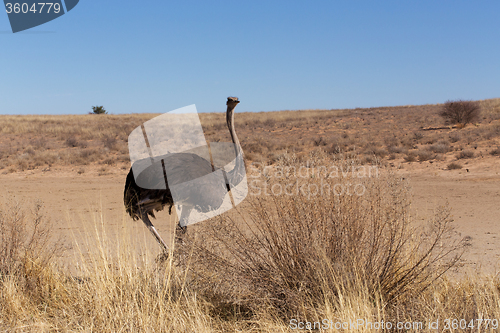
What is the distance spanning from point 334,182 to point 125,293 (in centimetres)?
188

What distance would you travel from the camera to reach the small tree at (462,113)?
21906 millimetres

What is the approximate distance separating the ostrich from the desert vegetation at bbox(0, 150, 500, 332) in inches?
26.2

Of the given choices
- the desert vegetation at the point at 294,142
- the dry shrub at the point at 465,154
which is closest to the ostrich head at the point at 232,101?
the desert vegetation at the point at 294,142

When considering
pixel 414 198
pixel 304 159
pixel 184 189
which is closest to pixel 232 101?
pixel 184 189

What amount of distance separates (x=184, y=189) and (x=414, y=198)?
642cm

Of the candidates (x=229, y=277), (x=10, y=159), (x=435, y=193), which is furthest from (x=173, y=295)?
(x=10, y=159)

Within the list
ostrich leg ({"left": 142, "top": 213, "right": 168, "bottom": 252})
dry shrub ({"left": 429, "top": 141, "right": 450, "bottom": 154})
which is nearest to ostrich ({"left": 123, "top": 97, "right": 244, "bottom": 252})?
ostrich leg ({"left": 142, "top": 213, "right": 168, "bottom": 252})

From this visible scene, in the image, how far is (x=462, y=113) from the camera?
22094 mm

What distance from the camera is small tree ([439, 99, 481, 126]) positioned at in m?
21.9

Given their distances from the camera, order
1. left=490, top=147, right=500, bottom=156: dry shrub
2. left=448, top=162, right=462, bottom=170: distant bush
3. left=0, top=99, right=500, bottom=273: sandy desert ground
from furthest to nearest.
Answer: left=490, top=147, right=500, bottom=156: dry shrub → left=448, top=162, right=462, bottom=170: distant bush → left=0, top=99, right=500, bottom=273: sandy desert ground

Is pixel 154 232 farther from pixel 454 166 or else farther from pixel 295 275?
pixel 454 166

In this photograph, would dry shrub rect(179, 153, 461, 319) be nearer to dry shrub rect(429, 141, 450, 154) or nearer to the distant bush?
the distant bush

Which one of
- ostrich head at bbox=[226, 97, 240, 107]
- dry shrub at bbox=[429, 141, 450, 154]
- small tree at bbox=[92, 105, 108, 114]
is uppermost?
small tree at bbox=[92, 105, 108, 114]

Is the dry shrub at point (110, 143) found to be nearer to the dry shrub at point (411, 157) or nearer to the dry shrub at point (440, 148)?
the dry shrub at point (411, 157)
